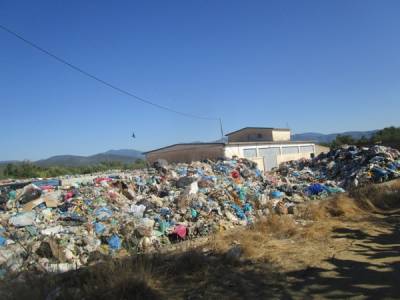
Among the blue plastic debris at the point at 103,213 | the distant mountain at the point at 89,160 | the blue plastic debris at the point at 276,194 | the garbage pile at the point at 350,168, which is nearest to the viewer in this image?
the blue plastic debris at the point at 103,213

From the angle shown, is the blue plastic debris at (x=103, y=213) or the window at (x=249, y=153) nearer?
the blue plastic debris at (x=103, y=213)

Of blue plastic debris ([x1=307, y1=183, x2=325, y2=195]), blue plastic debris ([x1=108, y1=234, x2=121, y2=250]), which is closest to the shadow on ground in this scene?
blue plastic debris ([x1=108, y1=234, x2=121, y2=250])

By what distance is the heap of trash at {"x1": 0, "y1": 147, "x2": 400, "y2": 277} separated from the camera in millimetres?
8305

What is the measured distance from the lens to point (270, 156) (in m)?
30.3

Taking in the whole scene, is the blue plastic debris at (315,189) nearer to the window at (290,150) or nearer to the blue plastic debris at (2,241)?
the blue plastic debris at (2,241)

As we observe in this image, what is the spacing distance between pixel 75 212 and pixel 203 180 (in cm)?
565

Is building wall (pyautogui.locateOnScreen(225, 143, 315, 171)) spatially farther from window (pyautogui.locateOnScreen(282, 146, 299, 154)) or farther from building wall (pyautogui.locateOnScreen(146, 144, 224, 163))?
building wall (pyautogui.locateOnScreen(146, 144, 224, 163))

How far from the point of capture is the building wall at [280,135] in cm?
3636

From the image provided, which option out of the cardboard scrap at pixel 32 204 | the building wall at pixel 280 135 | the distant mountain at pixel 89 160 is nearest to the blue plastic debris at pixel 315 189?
the cardboard scrap at pixel 32 204

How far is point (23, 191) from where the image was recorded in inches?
529

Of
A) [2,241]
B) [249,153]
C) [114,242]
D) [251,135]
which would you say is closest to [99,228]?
[114,242]

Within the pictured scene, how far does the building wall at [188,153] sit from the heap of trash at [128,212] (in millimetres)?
7059

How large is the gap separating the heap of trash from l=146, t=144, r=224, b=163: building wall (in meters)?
7.06

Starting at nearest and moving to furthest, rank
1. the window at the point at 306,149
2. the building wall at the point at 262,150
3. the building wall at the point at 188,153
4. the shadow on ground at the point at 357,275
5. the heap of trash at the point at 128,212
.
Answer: the shadow on ground at the point at 357,275 → the heap of trash at the point at 128,212 → the building wall at the point at 188,153 → the building wall at the point at 262,150 → the window at the point at 306,149
